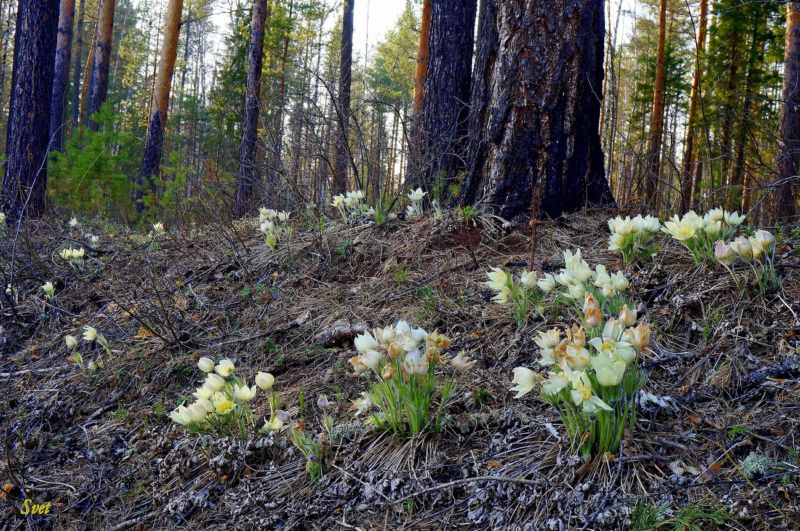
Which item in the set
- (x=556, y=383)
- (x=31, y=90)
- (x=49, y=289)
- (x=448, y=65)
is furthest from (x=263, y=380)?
(x=31, y=90)

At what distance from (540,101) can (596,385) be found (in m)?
2.46

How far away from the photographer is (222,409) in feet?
6.79

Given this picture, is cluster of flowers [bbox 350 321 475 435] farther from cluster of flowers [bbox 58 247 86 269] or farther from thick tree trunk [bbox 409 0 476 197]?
thick tree trunk [bbox 409 0 476 197]

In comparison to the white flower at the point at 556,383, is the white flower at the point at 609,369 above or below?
above

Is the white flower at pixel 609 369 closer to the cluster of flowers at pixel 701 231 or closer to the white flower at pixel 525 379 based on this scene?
the white flower at pixel 525 379

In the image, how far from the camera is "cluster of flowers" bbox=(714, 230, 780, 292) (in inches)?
81.4

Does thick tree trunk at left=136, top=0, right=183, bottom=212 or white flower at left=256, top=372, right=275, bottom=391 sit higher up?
thick tree trunk at left=136, top=0, right=183, bottom=212

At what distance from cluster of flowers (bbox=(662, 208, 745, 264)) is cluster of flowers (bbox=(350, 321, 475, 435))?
46.1 inches

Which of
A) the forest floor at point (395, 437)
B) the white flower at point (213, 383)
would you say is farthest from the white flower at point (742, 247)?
the white flower at point (213, 383)

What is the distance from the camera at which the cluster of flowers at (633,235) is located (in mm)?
2539

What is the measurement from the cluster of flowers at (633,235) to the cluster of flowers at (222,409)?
5.23ft

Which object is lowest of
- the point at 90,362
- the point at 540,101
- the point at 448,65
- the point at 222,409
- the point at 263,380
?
the point at 90,362

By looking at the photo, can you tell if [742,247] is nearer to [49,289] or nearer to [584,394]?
[584,394]

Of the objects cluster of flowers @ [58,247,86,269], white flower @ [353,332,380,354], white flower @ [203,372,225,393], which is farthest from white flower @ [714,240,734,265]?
cluster of flowers @ [58,247,86,269]
